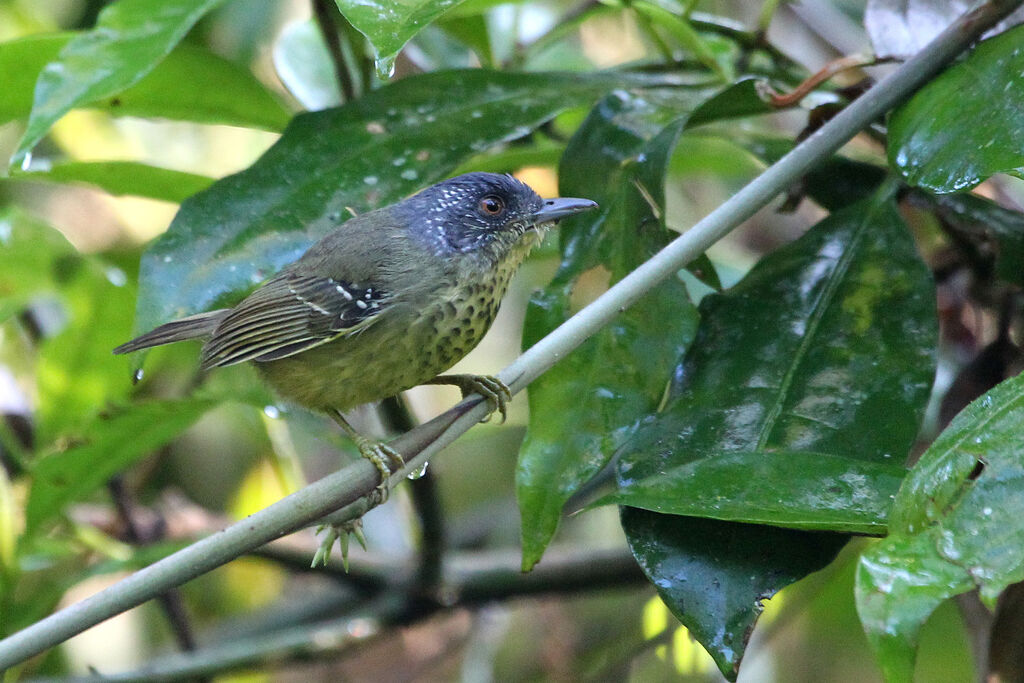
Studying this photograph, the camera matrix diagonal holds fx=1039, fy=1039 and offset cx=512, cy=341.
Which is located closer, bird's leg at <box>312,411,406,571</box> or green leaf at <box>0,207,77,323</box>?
bird's leg at <box>312,411,406,571</box>

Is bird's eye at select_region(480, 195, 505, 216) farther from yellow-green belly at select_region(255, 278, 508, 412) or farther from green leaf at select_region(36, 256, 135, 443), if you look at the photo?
green leaf at select_region(36, 256, 135, 443)

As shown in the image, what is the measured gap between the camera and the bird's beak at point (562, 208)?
224 centimetres

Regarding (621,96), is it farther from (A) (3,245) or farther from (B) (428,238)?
(A) (3,245)

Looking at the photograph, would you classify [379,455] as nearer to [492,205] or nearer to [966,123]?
[492,205]

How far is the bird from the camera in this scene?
239cm

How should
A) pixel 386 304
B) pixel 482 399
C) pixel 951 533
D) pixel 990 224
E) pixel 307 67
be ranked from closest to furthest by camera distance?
1. pixel 951 533
2. pixel 482 399
3. pixel 990 224
4. pixel 386 304
5. pixel 307 67

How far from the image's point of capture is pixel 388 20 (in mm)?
1737

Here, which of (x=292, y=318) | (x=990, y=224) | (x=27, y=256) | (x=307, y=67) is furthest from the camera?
(x=307, y=67)

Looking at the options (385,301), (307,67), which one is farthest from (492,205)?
(307,67)

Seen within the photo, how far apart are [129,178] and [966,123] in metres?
1.93

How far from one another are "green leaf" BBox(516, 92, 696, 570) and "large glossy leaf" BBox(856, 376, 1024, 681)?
62 cm

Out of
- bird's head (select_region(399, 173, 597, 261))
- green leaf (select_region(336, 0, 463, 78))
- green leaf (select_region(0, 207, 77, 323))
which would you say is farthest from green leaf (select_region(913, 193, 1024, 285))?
green leaf (select_region(0, 207, 77, 323))

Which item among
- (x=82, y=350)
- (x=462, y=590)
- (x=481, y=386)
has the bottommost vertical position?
(x=462, y=590)

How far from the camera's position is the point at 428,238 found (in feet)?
8.70
